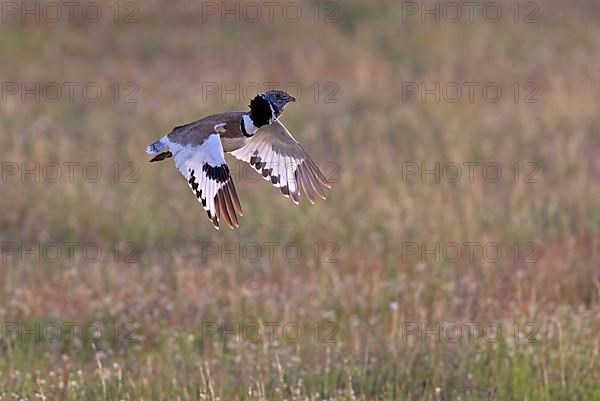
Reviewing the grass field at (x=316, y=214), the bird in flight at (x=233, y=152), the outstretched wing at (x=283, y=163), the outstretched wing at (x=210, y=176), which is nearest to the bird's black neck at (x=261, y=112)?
the bird in flight at (x=233, y=152)

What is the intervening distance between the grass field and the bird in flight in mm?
841

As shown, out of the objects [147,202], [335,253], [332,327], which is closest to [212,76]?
[147,202]

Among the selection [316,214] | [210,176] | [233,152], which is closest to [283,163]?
[233,152]

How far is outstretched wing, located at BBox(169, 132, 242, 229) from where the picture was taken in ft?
18.5

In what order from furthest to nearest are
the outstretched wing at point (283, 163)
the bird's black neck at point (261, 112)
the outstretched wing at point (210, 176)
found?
the outstretched wing at point (283, 163) → the bird's black neck at point (261, 112) → the outstretched wing at point (210, 176)

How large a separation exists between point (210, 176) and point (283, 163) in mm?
1131

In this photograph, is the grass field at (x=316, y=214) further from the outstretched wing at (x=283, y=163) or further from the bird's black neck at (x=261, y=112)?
the bird's black neck at (x=261, y=112)

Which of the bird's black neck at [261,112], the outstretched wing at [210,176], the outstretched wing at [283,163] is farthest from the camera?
the outstretched wing at [283,163]

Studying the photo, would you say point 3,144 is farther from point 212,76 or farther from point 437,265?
point 437,265

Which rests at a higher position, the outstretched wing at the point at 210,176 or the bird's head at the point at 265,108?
the bird's head at the point at 265,108

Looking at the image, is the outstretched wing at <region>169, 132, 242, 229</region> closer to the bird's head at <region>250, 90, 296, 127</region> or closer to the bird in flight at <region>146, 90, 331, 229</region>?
the bird in flight at <region>146, 90, 331, 229</region>

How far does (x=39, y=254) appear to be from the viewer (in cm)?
929

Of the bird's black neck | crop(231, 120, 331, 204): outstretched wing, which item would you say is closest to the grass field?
crop(231, 120, 331, 204): outstretched wing

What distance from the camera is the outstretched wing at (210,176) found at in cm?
563
